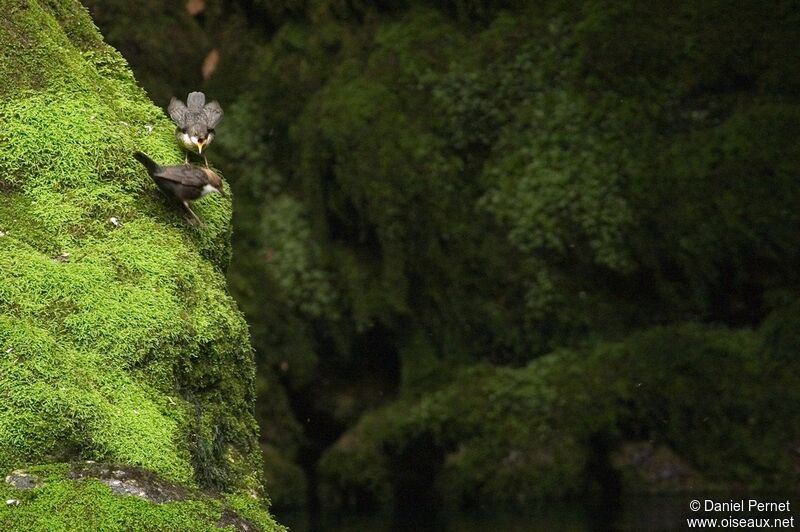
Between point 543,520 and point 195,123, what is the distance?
5036 mm

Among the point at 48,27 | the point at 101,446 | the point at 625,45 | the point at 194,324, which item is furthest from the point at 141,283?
the point at 625,45

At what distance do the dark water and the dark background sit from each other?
33cm

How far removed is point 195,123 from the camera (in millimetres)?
5262

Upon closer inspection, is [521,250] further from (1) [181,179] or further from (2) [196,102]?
(1) [181,179]

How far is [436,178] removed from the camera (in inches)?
422

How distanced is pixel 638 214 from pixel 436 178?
1.77 m

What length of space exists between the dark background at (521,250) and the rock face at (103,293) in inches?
227

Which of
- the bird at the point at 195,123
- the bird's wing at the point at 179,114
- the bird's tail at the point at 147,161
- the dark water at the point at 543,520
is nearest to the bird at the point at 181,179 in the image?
the bird's tail at the point at 147,161

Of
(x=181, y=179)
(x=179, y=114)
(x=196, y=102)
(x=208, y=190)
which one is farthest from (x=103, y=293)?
(x=196, y=102)

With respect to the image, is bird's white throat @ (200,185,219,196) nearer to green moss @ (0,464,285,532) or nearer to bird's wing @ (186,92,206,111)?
bird's wing @ (186,92,206,111)

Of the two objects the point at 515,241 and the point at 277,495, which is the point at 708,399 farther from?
the point at 277,495

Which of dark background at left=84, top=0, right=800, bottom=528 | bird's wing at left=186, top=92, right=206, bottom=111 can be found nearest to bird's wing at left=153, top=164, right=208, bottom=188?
bird's wing at left=186, top=92, right=206, bottom=111

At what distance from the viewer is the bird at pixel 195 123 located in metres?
5.08

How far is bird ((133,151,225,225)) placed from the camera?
14.5ft
